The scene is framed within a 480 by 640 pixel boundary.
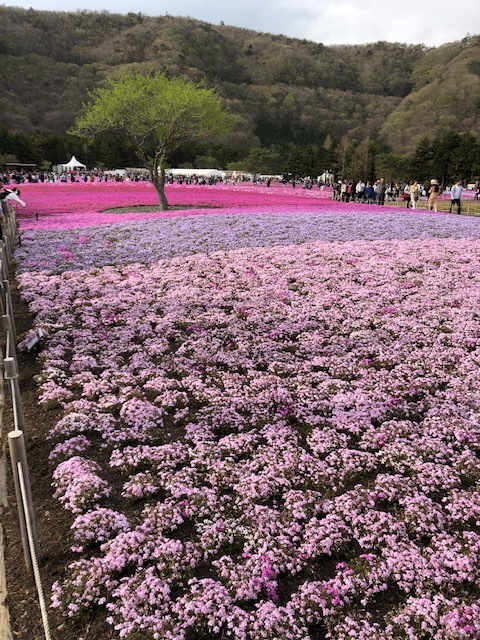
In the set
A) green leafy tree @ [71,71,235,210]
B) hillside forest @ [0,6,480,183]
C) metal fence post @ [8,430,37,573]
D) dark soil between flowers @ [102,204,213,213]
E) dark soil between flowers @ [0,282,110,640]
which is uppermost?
hillside forest @ [0,6,480,183]

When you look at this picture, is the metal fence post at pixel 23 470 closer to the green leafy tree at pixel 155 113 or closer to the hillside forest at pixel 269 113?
the green leafy tree at pixel 155 113

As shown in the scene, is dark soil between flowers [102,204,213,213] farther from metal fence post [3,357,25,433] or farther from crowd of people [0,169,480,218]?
metal fence post [3,357,25,433]

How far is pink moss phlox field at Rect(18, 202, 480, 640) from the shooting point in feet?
14.1

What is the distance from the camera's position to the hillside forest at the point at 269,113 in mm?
87625

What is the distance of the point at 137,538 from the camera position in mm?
4934

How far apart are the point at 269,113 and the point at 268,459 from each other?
182307 mm

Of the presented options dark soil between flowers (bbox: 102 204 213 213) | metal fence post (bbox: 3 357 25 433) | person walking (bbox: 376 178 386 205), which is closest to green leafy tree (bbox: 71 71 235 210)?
dark soil between flowers (bbox: 102 204 213 213)

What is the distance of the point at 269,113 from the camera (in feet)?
564

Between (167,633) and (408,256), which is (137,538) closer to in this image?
(167,633)

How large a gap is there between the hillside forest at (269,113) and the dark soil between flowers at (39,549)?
2398 inches

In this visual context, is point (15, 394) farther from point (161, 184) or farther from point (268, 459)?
point (161, 184)

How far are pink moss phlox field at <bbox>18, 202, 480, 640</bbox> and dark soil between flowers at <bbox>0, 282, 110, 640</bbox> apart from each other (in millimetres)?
143

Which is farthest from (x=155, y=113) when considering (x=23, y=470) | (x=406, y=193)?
(x=23, y=470)

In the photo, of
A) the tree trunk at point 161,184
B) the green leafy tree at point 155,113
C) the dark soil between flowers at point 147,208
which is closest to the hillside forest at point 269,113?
the dark soil between flowers at point 147,208
